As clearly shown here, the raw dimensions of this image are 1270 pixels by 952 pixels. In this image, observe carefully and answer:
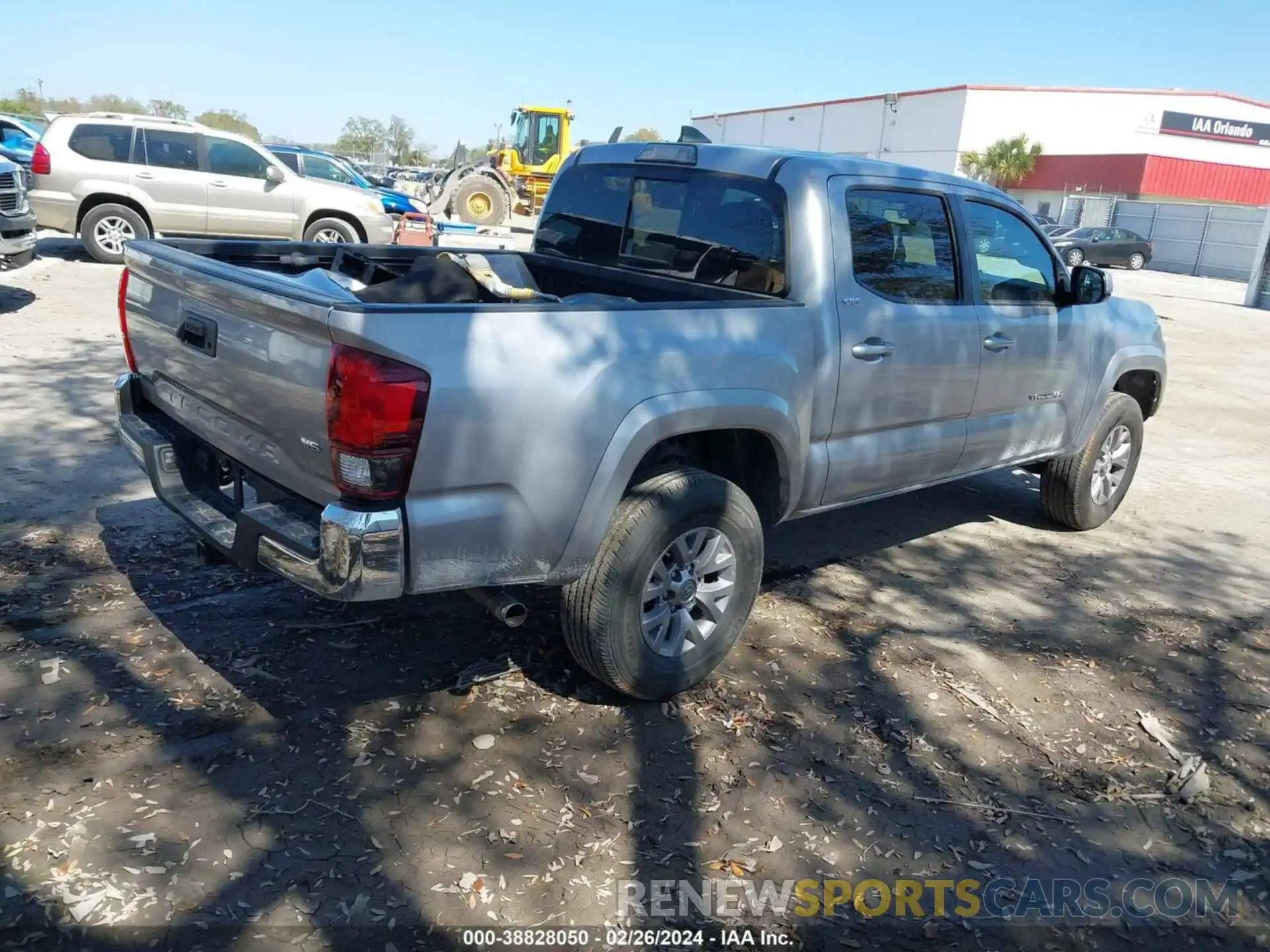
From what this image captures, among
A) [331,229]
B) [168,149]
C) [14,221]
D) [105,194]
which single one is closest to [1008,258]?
[14,221]

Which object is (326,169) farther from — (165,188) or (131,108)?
(131,108)

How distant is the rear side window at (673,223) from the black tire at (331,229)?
982cm

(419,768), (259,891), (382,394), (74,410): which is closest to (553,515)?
(382,394)

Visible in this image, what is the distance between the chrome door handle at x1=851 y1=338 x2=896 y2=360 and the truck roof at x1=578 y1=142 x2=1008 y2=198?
27.7 inches

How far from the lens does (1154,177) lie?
42.6 m

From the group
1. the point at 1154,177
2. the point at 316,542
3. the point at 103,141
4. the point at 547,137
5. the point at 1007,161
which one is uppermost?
the point at 1007,161

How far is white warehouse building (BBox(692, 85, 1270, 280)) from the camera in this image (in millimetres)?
42062

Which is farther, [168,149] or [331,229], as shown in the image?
[331,229]

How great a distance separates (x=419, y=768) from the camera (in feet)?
10.1

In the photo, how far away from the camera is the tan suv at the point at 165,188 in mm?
12547

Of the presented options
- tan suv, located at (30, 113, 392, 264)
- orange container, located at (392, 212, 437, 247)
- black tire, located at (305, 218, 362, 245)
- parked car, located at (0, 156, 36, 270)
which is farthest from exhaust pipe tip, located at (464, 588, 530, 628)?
black tire, located at (305, 218, 362, 245)

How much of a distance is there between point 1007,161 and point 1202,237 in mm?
14593

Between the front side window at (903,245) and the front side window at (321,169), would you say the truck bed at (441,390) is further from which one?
the front side window at (321,169)

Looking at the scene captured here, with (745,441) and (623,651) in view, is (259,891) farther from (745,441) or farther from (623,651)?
(745,441)
